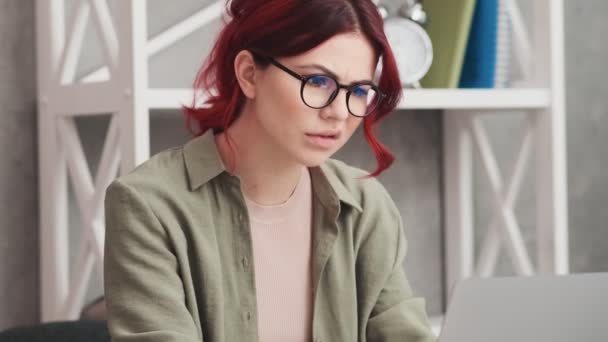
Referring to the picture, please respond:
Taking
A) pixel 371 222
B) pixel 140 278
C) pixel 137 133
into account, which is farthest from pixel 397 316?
pixel 137 133

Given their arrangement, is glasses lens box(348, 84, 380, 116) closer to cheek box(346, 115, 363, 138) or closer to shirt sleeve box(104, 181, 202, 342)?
cheek box(346, 115, 363, 138)

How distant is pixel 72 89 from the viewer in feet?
6.48

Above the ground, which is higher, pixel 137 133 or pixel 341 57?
pixel 341 57

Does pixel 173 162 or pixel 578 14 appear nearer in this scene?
pixel 173 162

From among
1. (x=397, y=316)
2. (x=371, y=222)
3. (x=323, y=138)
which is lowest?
(x=397, y=316)

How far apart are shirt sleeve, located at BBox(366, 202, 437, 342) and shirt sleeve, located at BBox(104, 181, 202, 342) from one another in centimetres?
26

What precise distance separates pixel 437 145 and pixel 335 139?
139 cm

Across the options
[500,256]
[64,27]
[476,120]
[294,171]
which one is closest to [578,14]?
[476,120]

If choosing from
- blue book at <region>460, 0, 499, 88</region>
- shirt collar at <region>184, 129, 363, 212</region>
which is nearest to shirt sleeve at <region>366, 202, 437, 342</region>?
shirt collar at <region>184, 129, 363, 212</region>

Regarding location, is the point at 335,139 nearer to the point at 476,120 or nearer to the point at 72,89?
the point at 72,89

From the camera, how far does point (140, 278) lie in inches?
47.4

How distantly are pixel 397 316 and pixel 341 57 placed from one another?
38cm

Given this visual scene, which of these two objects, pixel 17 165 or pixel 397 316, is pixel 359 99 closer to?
pixel 397 316

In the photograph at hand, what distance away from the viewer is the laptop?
90cm
